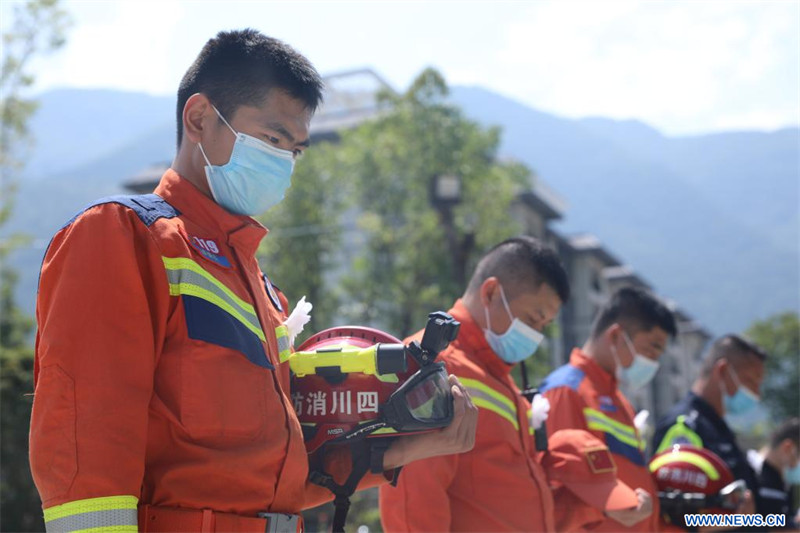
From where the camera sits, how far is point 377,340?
2.90 meters

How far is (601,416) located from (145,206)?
3490mm

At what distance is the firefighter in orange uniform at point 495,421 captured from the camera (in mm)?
3766

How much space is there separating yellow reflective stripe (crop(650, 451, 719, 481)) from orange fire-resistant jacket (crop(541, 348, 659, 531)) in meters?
0.17

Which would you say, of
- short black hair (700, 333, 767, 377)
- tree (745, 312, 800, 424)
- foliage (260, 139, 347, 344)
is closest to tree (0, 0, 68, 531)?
foliage (260, 139, 347, 344)

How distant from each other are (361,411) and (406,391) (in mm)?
147

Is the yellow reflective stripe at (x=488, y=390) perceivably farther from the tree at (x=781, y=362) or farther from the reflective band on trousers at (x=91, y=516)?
the tree at (x=781, y=362)

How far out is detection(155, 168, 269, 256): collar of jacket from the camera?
2.61 m

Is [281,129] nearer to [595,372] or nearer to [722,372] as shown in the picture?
[595,372]

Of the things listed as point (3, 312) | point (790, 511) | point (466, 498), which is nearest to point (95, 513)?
point (466, 498)

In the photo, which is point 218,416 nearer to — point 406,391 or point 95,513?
point 95,513

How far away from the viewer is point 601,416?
529 centimetres

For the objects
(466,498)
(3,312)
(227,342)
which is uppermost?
(227,342)

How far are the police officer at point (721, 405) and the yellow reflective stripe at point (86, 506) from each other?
4.46 m

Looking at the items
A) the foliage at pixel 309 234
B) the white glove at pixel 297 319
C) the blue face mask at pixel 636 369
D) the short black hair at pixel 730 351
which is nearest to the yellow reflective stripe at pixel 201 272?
the white glove at pixel 297 319
